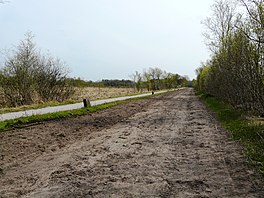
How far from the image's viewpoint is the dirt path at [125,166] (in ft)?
16.1

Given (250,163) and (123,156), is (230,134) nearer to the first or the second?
(250,163)

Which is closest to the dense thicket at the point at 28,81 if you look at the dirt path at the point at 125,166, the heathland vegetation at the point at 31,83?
the heathland vegetation at the point at 31,83

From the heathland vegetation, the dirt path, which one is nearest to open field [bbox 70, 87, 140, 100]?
the heathland vegetation

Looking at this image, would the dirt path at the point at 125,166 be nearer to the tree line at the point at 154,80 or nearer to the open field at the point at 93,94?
the open field at the point at 93,94

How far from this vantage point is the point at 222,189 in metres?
4.83

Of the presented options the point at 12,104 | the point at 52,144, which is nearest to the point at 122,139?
the point at 52,144

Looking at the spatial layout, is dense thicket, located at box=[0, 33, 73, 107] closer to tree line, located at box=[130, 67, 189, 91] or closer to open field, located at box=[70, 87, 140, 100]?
open field, located at box=[70, 87, 140, 100]

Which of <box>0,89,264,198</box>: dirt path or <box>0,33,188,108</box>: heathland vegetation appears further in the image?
<box>0,33,188,108</box>: heathland vegetation

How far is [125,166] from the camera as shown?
6.43 m

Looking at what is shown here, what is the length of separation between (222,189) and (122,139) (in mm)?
5408

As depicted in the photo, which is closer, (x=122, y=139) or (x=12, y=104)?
(x=122, y=139)

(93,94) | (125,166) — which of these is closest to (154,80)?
(93,94)

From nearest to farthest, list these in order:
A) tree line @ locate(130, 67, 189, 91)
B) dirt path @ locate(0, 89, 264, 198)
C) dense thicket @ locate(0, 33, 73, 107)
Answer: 1. dirt path @ locate(0, 89, 264, 198)
2. dense thicket @ locate(0, 33, 73, 107)
3. tree line @ locate(130, 67, 189, 91)

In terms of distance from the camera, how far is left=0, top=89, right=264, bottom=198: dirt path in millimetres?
4906
